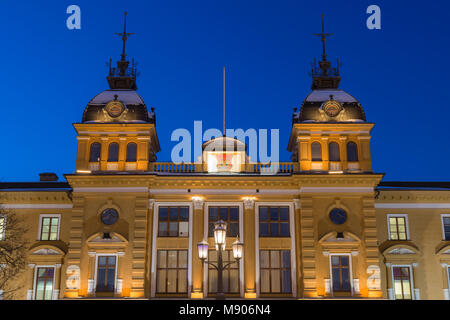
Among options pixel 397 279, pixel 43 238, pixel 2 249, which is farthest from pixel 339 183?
pixel 2 249

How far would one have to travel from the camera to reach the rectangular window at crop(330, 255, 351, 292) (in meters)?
33.9

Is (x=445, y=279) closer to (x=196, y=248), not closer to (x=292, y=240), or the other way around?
(x=292, y=240)

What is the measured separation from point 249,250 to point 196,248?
11.7 feet

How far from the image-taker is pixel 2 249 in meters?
36.6

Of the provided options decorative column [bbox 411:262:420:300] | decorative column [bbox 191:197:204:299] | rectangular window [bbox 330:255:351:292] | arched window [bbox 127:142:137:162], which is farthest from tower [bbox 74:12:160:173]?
decorative column [bbox 411:262:420:300]

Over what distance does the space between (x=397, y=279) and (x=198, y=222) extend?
1455cm

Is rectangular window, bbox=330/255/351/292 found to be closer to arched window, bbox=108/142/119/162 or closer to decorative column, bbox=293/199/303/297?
decorative column, bbox=293/199/303/297

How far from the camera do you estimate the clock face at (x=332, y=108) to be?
37.2 metres

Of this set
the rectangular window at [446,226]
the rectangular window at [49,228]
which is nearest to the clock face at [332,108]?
the rectangular window at [446,226]

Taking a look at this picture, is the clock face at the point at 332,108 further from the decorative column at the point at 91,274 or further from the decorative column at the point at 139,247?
the decorative column at the point at 91,274

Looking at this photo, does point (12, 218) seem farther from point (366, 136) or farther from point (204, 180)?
point (366, 136)

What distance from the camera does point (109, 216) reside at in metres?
35.2

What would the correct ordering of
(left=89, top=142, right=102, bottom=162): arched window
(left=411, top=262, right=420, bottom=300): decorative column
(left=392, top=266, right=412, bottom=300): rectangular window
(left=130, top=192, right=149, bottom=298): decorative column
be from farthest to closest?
1. (left=89, top=142, right=102, bottom=162): arched window
2. (left=392, top=266, right=412, bottom=300): rectangular window
3. (left=411, top=262, right=420, bottom=300): decorative column
4. (left=130, top=192, right=149, bottom=298): decorative column

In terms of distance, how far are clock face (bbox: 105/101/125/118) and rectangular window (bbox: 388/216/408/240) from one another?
20956 mm
